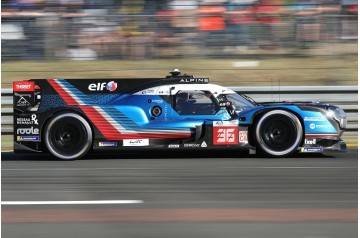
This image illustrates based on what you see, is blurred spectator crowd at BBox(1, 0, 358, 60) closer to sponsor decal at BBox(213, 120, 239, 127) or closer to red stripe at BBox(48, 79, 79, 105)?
red stripe at BBox(48, 79, 79, 105)

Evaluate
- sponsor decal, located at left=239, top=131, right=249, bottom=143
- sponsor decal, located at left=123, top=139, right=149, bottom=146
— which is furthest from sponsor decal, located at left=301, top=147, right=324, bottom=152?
sponsor decal, located at left=123, top=139, right=149, bottom=146

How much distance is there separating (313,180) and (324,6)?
806 centimetres

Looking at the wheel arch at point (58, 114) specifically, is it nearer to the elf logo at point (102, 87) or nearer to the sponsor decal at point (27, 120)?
the sponsor decal at point (27, 120)

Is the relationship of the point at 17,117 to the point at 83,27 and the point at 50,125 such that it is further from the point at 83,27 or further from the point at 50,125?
the point at 83,27

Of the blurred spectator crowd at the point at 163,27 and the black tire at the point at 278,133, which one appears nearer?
the black tire at the point at 278,133

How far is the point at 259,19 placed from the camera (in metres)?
16.5

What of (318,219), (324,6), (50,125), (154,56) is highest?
(324,6)

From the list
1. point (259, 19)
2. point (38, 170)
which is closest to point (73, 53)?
point (259, 19)

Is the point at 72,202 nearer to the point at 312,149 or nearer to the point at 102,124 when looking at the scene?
the point at 102,124

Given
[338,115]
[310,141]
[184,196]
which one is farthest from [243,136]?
[184,196]

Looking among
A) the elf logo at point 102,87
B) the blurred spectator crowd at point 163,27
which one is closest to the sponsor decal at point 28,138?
the elf logo at point 102,87

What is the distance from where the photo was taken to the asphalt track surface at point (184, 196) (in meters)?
6.29

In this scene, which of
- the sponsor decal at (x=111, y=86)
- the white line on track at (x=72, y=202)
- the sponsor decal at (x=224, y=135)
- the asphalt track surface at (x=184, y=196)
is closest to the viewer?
the asphalt track surface at (x=184, y=196)

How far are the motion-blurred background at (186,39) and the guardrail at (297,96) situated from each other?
112 centimetres
